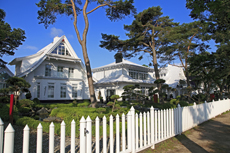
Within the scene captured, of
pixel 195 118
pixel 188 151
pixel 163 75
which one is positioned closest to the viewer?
pixel 188 151

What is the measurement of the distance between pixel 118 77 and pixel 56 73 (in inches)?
368

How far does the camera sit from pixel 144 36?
21406mm

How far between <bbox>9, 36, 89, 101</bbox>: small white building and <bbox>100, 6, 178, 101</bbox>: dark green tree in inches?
206

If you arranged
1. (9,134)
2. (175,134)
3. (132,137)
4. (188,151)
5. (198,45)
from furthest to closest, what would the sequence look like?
1. (198,45)
2. (175,134)
3. (188,151)
4. (132,137)
5. (9,134)

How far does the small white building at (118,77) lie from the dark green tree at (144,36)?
3763 mm

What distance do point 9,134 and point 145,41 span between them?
2236 cm

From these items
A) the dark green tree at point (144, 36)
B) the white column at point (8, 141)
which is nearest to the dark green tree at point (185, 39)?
the dark green tree at point (144, 36)

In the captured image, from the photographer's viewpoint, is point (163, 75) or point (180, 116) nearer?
point (180, 116)

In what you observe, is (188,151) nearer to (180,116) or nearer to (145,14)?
(180,116)

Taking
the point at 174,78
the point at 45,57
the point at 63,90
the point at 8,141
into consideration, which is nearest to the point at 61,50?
the point at 45,57

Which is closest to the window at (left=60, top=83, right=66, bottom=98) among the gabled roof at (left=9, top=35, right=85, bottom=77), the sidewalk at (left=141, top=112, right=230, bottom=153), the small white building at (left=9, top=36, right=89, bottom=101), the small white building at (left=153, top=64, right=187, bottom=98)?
the small white building at (left=9, top=36, right=89, bottom=101)

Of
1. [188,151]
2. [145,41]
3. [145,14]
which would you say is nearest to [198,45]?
[145,41]

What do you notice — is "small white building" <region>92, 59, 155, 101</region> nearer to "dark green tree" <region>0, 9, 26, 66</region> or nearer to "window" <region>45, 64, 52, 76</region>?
"window" <region>45, 64, 52, 76</region>

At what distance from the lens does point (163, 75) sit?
41188mm
